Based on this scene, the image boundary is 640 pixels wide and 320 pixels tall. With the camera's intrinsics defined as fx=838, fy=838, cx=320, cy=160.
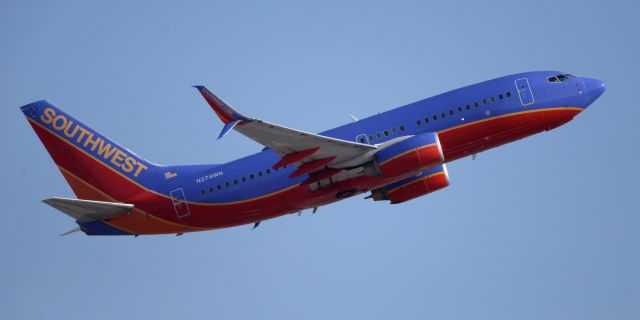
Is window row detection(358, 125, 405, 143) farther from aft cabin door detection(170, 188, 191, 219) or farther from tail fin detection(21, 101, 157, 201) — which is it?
tail fin detection(21, 101, 157, 201)

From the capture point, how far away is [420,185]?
175 feet

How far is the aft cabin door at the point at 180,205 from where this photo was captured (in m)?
50.6

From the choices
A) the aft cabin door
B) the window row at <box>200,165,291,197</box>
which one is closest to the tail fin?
the aft cabin door

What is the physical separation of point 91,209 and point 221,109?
14.2m

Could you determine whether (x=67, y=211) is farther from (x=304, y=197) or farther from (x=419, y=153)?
(x=419, y=153)

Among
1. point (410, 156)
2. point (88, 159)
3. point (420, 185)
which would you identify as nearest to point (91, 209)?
point (88, 159)

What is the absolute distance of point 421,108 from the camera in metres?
49.1

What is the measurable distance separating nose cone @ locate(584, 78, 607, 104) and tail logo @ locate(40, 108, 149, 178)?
1089 inches

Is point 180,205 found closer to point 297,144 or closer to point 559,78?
point 297,144

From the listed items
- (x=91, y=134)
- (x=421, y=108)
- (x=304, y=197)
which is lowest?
(x=304, y=197)

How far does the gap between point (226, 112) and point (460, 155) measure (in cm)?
1582

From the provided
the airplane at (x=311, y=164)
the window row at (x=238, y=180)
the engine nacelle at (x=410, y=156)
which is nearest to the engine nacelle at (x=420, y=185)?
the airplane at (x=311, y=164)

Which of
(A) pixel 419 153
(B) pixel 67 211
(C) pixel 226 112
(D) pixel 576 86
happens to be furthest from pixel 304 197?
(D) pixel 576 86

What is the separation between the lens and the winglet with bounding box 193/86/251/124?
39778mm
